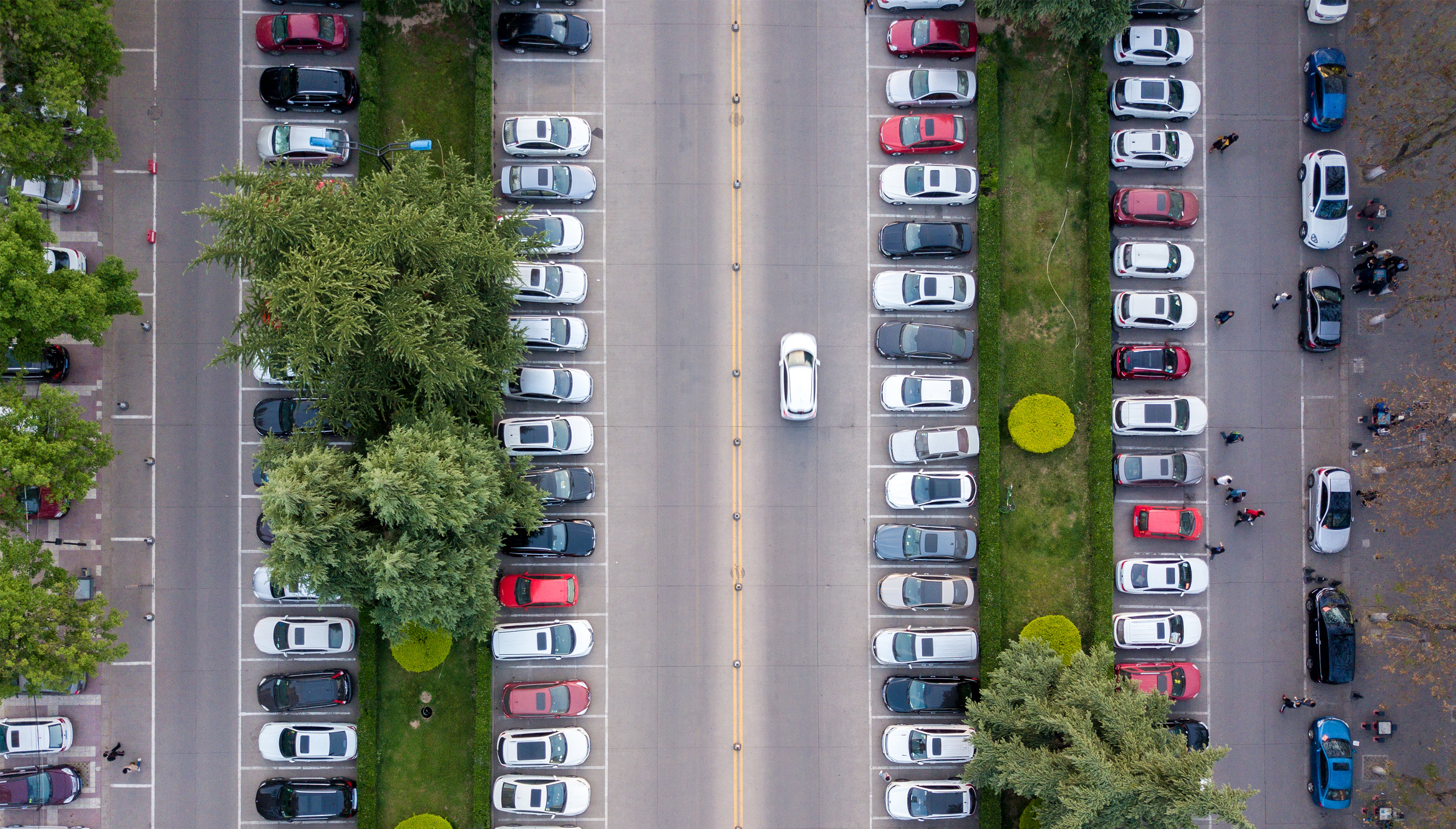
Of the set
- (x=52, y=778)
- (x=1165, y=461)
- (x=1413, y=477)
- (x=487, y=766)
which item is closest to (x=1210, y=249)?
(x=1165, y=461)

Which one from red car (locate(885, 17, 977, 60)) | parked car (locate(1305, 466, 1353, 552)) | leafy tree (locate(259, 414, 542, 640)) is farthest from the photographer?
red car (locate(885, 17, 977, 60))

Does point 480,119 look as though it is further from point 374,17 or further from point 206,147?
point 206,147

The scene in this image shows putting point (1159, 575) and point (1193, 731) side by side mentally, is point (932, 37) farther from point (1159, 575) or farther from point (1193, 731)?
point (1193, 731)

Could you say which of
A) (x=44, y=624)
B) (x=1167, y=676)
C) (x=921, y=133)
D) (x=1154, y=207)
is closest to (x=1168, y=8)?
(x=1154, y=207)

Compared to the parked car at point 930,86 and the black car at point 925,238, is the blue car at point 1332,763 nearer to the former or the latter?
the black car at point 925,238

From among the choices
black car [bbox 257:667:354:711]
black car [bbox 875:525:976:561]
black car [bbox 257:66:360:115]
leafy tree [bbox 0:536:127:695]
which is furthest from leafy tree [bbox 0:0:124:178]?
black car [bbox 875:525:976:561]

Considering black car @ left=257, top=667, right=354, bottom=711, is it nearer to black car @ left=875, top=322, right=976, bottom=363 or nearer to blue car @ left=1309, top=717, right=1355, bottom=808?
black car @ left=875, top=322, right=976, bottom=363
